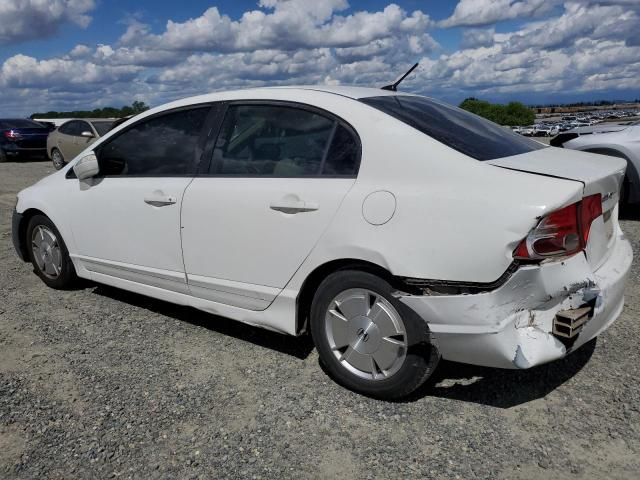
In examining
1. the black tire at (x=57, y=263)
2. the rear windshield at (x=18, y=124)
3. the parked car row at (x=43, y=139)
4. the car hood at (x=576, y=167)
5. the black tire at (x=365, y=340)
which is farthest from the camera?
the rear windshield at (x=18, y=124)

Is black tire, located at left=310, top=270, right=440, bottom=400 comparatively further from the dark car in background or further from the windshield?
the dark car in background

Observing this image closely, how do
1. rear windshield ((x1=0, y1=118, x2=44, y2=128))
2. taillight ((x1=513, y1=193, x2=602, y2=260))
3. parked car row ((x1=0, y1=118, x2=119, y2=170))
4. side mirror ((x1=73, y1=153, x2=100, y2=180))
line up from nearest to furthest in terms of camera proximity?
taillight ((x1=513, y1=193, x2=602, y2=260)), side mirror ((x1=73, y1=153, x2=100, y2=180)), parked car row ((x1=0, y1=118, x2=119, y2=170)), rear windshield ((x1=0, y1=118, x2=44, y2=128))

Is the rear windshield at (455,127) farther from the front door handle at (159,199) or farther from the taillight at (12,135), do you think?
the taillight at (12,135)

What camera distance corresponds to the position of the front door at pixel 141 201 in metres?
3.63

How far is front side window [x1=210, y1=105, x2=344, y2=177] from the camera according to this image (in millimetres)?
3084

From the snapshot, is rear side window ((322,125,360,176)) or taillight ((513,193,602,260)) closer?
taillight ((513,193,602,260))

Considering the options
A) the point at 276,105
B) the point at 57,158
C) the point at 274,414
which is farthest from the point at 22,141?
the point at 274,414

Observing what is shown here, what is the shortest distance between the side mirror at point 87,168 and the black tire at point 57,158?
514 inches

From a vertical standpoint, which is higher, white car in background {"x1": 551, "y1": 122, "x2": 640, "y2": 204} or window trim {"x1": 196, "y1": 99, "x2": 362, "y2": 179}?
window trim {"x1": 196, "y1": 99, "x2": 362, "y2": 179}

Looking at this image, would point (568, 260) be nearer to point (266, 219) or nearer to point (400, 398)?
point (400, 398)

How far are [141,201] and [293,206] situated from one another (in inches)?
51.4

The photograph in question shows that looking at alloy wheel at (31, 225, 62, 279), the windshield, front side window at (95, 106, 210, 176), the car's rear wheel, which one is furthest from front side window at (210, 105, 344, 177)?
A: the car's rear wheel

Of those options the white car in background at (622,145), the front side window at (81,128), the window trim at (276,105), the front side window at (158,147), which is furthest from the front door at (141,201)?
the front side window at (81,128)

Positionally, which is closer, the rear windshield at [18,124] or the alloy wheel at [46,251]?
the alloy wheel at [46,251]
